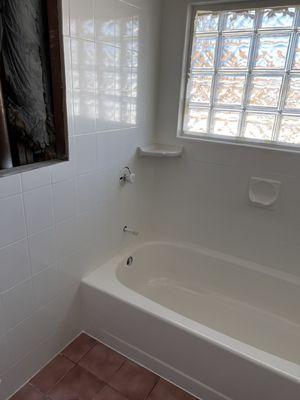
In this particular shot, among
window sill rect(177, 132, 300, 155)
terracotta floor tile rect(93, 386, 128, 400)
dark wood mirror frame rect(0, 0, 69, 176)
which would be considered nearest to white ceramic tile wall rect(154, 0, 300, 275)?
window sill rect(177, 132, 300, 155)

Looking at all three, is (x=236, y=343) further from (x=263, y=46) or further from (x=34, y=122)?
(x=263, y=46)

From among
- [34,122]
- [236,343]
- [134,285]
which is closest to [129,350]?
[134,285]

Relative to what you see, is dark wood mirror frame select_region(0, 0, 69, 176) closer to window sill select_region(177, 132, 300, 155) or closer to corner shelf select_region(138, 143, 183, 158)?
corner shelf select_region(138, 143, 183, 158)

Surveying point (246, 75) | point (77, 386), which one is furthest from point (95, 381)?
point (246, 75)

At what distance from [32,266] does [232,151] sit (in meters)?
1.29

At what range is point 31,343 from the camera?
135 centimetres

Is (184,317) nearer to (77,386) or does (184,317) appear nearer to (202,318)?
(202,318)

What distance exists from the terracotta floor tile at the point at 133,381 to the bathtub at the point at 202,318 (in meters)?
0.04

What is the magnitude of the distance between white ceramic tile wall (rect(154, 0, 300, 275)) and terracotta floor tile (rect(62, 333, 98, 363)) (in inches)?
36.7

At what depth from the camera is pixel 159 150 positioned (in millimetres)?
1835

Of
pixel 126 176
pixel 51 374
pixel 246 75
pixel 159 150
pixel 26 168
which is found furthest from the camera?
pixel 159 150

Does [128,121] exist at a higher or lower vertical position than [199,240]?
higher

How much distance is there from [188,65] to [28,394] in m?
2.02

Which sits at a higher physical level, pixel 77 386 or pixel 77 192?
pixel 77 192
